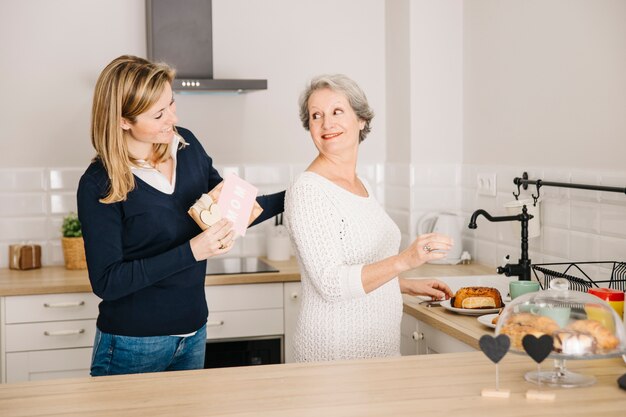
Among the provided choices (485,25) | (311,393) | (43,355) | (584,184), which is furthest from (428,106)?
(311,393)

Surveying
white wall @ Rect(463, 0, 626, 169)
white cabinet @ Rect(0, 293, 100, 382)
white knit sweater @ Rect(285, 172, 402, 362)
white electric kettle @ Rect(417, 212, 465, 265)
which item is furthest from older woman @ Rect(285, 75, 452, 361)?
white cabinet @ Rect(0, 293, 100, 382)

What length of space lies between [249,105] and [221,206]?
1845 millimetres

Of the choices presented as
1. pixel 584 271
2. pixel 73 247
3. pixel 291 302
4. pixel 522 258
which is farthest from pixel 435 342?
pixel 73 247

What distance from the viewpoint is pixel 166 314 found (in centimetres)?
258

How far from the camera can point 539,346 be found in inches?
70.1

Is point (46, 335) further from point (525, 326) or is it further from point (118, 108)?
point (525, 326)

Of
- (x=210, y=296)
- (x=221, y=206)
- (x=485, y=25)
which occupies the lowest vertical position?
(x=210, y=296)

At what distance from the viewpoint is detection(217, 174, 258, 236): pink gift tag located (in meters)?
2.49

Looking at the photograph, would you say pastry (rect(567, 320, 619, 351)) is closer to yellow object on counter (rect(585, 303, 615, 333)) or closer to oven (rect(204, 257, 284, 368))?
yellow object on counter (rect(585, 303, 615, 333))

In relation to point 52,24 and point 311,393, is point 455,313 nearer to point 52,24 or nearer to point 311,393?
point 311,393

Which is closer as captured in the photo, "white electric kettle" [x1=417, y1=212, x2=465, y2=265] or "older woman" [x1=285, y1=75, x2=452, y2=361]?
"older woman" [x1=285, y1=75, x2=452, y2=361]

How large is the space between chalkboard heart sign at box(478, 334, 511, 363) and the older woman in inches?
19.6

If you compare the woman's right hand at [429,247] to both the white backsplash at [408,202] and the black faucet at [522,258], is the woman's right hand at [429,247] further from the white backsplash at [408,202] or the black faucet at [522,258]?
the white backsplash at [408,202]

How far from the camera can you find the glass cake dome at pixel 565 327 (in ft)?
5.96
